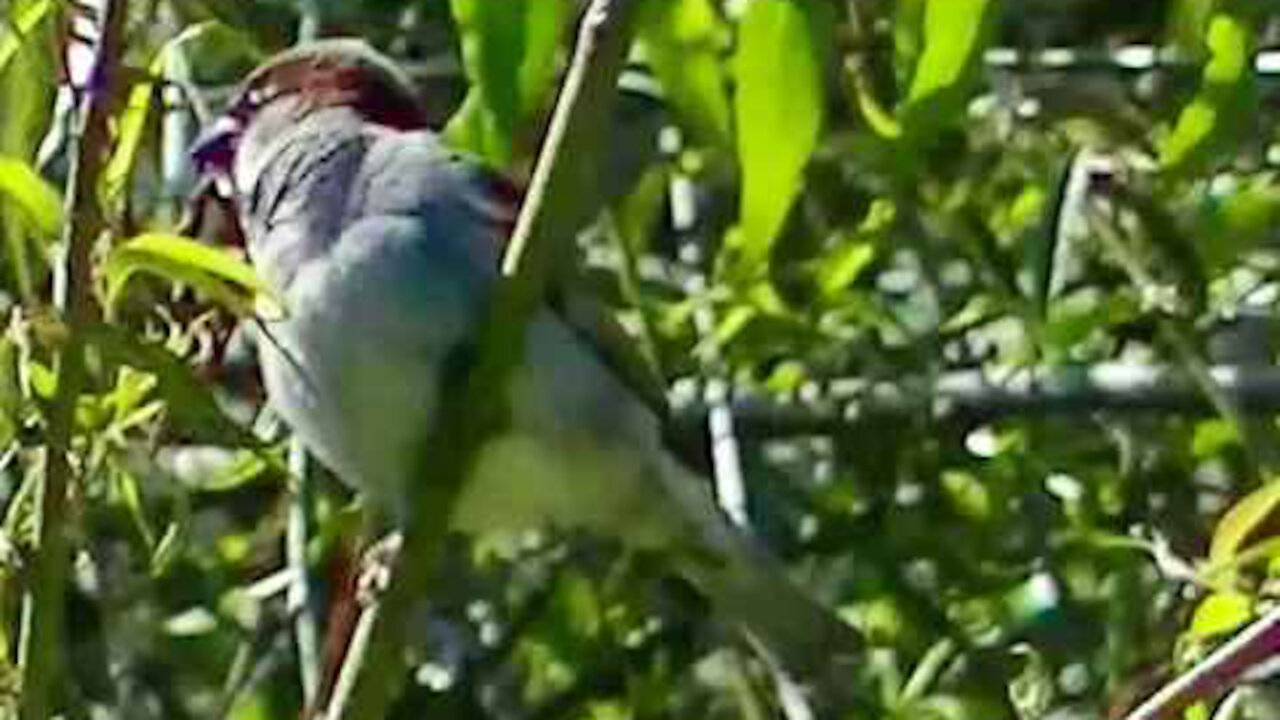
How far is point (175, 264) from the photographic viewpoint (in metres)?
1.95

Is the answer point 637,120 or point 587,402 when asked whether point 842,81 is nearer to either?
point 587,402

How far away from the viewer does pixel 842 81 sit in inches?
115

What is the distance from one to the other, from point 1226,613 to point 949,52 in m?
0.36

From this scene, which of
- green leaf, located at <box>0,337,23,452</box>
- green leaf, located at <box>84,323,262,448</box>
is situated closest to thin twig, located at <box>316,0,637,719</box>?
green leaf, located at <box>84,323,262,448</box>

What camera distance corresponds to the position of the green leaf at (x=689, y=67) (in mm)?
2512

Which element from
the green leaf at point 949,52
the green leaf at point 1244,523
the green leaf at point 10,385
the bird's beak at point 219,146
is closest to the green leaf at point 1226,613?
the green leaf at point 1244,523

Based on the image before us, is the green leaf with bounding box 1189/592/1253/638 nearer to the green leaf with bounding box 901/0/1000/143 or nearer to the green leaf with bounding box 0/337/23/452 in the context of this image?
the green leaf with bounding box 901/0/1000/143

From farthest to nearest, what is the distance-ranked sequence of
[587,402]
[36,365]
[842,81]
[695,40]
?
[587,402]
[842,81]
[695,40]
[36,365]

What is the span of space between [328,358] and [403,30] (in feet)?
2.76

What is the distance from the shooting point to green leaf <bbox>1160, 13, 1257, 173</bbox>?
257 cm

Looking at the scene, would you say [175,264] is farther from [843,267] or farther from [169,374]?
[843,267]

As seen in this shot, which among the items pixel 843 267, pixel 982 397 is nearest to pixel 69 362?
pixel 843 267

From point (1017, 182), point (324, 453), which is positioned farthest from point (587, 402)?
point (1017, 182)

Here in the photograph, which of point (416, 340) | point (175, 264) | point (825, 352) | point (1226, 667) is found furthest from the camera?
point (825, 352)
